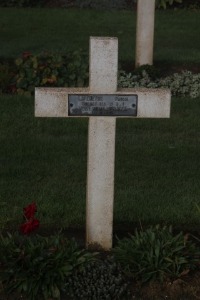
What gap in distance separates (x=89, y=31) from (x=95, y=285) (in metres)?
12.2

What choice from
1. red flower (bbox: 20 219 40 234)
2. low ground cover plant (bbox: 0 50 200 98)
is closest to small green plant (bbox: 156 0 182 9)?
low ground cover plant (bbox: 0 50 200 98)

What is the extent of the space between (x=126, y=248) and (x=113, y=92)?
932 millimetres

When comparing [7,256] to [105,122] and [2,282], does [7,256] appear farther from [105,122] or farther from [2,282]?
[105,122]

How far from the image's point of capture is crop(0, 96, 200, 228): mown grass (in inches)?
282

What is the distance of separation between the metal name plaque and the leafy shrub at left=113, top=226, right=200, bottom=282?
2.48ft

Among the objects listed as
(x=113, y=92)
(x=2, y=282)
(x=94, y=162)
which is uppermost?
(x=113, y=92)

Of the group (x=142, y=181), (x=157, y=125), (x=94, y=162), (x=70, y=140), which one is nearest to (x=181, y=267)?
(x=94, y=162)

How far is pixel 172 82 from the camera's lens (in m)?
11.8

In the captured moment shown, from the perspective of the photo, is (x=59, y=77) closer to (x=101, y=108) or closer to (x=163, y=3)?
(x=101, y=108)

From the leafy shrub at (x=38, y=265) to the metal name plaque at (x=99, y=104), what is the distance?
0.81 meters

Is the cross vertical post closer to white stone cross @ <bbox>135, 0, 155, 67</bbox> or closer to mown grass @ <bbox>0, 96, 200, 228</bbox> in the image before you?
mown grass @ <bbox>0, 96, 200, 228</bbox>

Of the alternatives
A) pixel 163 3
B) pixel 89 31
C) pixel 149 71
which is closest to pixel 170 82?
pixel 149 71

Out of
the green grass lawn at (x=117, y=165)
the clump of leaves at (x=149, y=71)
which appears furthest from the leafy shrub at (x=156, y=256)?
the clump of leaves at (x=149, y=71)

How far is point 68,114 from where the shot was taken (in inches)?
234
